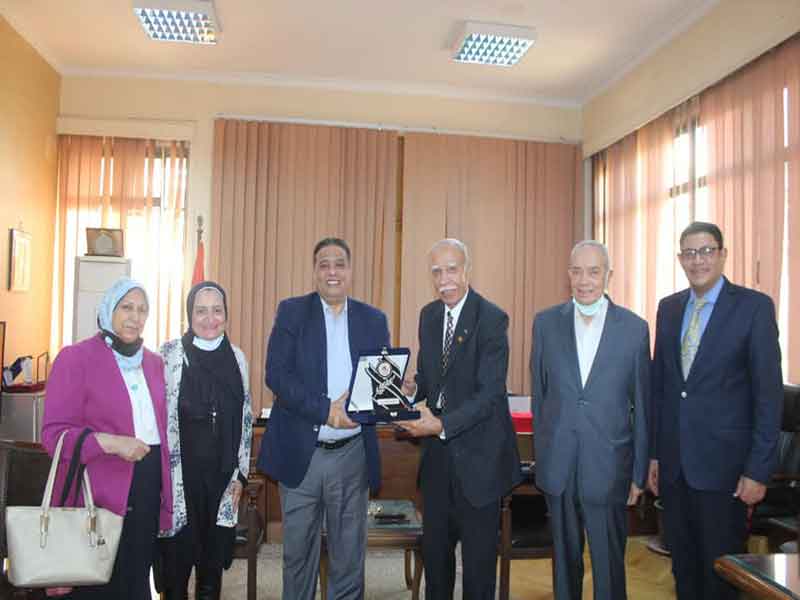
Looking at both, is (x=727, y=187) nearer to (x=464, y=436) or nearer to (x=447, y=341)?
(x=447, y=341)

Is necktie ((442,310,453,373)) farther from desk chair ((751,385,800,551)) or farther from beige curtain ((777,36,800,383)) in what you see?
beige curtain ((777,36,800,383))

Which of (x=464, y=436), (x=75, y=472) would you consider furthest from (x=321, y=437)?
(x=75, y=472)

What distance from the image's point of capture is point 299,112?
224 inches

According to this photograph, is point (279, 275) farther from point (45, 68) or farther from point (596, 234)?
point (596, 234)

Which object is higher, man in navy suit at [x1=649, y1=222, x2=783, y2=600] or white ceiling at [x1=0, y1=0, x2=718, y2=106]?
white ceiling at [x1=0, y1=0, x2=718, y2=106]

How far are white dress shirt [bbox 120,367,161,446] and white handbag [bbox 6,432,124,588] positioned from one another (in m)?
0.27

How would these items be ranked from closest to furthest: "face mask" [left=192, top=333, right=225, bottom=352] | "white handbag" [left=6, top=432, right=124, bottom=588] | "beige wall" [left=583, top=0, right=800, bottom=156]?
"white handbag" [left=6, top=432, right=124, bottom=588] → "face mask" [left=192, top=333, right=225, bottom=352] → "beige wall" [left=583, top=0, right=800, bottom=156]

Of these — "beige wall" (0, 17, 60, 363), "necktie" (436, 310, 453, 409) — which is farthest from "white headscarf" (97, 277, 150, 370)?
"beige wall" (0, 17, 60, 363)

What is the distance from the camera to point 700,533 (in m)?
2.34

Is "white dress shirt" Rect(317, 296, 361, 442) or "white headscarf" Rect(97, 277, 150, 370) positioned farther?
"white dress shirt" Rect(317, 296, 361, 442)

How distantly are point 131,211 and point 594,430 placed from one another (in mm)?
4717

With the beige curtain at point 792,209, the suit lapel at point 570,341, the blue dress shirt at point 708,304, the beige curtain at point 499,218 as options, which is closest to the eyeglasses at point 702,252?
the blue dress shirt at point 708,304

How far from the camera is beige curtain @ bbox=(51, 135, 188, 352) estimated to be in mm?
5488

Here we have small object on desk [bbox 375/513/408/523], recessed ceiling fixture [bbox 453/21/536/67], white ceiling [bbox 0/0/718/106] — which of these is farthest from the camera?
recessed ceiling fixture [bbox 453/21/536/67]
